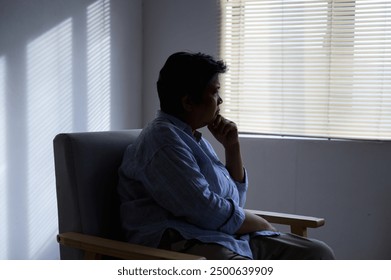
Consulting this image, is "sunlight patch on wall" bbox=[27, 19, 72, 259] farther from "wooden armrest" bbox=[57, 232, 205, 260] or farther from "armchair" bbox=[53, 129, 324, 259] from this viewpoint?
"wooden armrest" bbox=[57, 232, 205, 260]

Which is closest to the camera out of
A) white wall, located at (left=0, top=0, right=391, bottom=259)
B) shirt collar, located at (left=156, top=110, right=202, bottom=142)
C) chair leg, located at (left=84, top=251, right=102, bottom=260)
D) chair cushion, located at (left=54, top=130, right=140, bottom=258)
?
chair leg, located at (left=84, top=251, right=102, bottom=260)

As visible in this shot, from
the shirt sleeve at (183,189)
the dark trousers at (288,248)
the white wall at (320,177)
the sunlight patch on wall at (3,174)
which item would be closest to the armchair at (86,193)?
the shirt sleeve at (183,189)

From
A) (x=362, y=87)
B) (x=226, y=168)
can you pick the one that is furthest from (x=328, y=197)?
(x=226, y=168)

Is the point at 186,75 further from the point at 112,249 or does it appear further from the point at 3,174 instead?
the point at 3,174

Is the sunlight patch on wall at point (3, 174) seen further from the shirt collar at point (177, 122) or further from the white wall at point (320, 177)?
the white wall at point (320, 177)

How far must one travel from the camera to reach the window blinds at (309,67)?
3.20 metres

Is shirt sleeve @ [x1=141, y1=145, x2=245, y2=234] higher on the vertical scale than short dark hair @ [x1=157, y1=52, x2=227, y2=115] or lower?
lower

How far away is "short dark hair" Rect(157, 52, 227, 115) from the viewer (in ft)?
6.33

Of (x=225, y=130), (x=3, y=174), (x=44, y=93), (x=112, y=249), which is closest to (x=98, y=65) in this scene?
(x=44, y=93)

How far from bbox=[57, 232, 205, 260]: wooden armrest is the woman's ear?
1.71ft

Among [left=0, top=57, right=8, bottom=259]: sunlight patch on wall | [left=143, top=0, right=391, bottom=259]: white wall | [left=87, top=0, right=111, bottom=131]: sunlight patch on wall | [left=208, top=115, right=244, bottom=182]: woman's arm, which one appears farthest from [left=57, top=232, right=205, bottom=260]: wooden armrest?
[left=143, top=0, right=391, bottom=259]: white wall

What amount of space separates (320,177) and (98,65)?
1457mm

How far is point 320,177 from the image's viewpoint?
11.0ft
